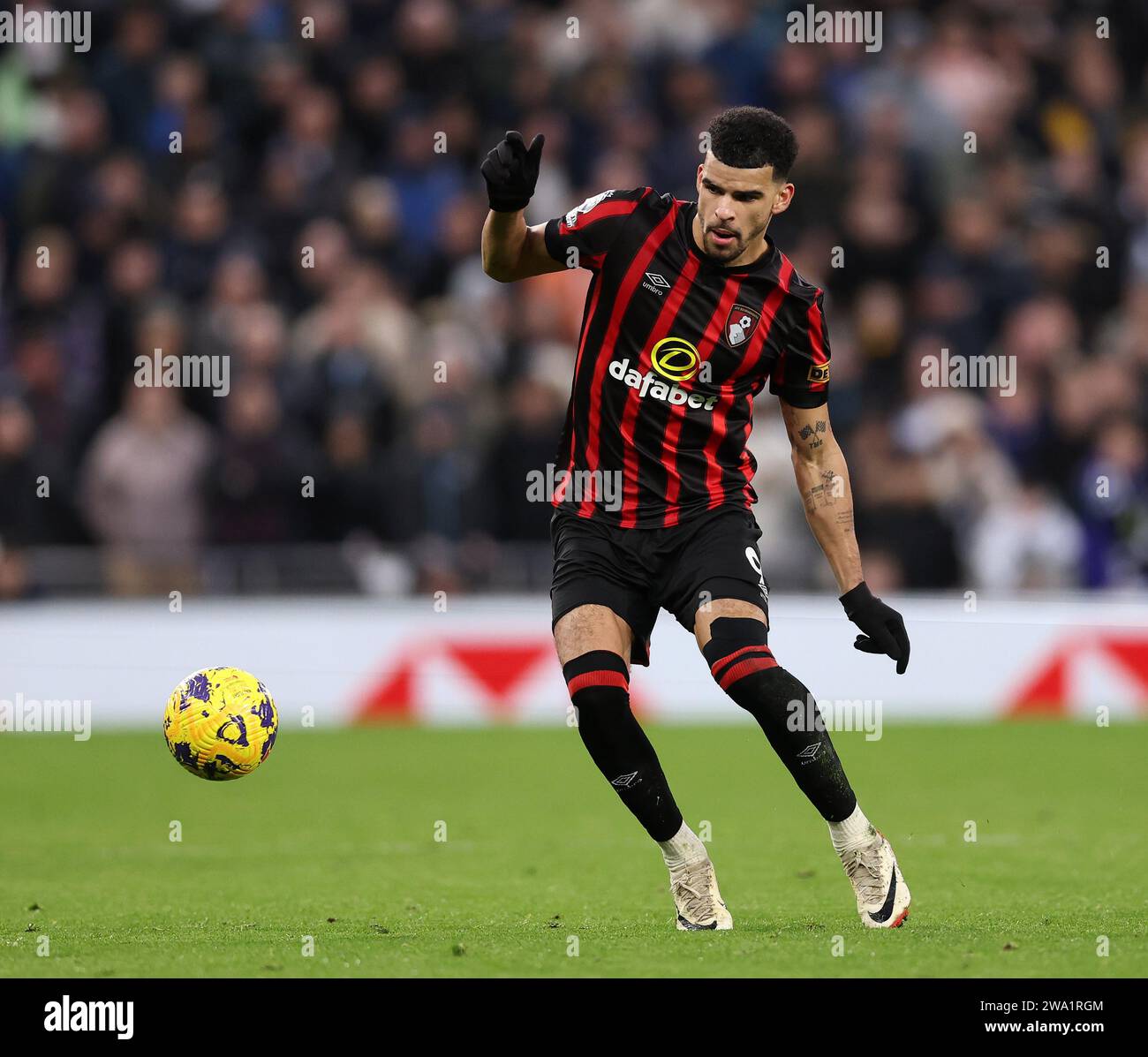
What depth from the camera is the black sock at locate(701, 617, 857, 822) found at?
682 cm

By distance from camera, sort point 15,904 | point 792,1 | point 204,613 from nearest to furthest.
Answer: point 15,904
point 204,613
point 792,1

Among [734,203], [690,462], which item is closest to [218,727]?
[690,462]

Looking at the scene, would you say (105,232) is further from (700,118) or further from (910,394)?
(910,394)

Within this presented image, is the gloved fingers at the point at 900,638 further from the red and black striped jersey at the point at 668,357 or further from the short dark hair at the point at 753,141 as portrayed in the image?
the short dark hair at the point at 753,141

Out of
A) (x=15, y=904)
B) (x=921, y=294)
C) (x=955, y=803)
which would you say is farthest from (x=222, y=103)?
(x=15, y=904)

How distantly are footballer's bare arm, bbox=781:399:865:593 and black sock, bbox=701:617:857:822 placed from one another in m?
0.53

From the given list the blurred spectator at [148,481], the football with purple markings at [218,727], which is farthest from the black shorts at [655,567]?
the blurred spectator at [148,481]

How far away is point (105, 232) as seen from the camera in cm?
1648

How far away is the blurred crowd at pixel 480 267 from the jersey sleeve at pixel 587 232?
25.2 ft

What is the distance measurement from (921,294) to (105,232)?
21.2ft

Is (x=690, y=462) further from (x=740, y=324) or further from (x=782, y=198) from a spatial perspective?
(x=782, y=198)

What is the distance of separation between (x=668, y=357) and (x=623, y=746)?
132 cm

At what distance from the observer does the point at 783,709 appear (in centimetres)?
680

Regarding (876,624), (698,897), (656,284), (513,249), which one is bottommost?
(698,897)
